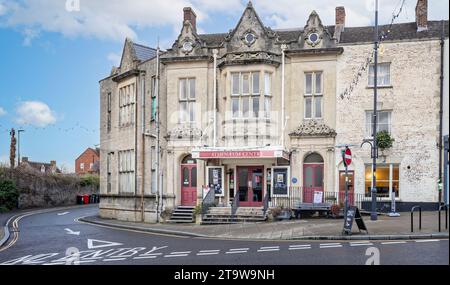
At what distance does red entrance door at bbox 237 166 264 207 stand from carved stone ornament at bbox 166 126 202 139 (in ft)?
8.27

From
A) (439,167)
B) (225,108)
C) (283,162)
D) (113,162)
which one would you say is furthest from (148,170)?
(439,167)

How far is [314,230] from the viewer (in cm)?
1430

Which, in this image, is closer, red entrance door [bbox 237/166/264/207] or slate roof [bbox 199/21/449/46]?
slate roof [bbox 199/21/449/46]

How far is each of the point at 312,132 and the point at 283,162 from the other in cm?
182

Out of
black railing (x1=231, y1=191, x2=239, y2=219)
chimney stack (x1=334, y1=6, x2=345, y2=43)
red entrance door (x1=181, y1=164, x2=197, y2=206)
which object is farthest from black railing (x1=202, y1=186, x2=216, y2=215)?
chimney stack (x1=334, y1=6, x2=345, y2=43)

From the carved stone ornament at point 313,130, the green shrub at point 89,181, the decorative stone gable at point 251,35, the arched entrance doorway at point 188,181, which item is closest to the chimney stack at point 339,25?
→ the decorative stone gable at point 251,35

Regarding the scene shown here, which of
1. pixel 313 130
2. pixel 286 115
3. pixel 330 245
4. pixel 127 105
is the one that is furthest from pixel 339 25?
→ pixel 330 245

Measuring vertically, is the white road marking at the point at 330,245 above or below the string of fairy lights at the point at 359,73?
below

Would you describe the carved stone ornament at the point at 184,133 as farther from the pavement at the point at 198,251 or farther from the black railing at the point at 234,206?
the pavement at the point at 198,251

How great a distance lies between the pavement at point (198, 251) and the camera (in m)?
8.26

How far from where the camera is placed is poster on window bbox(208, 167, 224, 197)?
68.3 feet

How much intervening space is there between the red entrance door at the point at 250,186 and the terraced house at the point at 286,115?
5 cm

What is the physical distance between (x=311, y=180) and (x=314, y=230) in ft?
19.6

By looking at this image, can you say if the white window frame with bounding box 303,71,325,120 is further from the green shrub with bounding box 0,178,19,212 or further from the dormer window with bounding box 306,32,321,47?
the green shrub with bounding box 0,178,19,212
